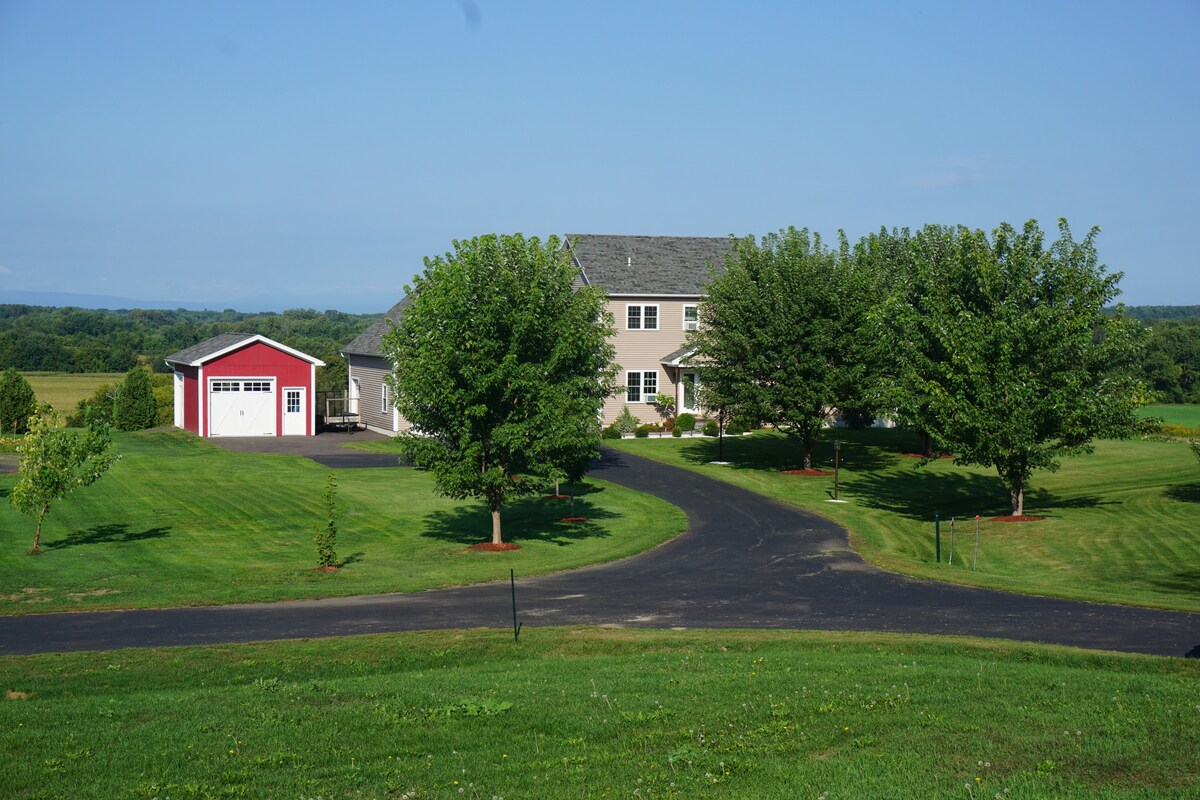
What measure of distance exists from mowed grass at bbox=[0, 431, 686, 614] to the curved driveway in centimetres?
133

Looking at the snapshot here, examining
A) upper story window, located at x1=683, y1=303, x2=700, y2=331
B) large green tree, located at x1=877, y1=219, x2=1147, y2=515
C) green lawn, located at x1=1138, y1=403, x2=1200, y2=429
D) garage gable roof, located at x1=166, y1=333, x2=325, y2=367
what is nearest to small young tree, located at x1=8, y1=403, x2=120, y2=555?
large green tree, located at x1=877, y1=219, x2=1147, y2=515

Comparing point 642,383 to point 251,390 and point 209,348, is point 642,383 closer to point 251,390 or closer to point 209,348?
point 251,390

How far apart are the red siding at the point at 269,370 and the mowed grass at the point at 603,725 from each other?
38.9 m

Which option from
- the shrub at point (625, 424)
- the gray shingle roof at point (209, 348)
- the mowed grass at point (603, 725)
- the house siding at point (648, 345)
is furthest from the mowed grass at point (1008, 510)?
the gray shingle roof at point (209, 348)

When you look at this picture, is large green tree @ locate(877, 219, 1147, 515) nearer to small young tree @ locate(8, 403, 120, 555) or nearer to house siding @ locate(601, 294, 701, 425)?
house siding @ locate(601, 294, 701, 425)

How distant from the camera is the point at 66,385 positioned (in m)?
98.5

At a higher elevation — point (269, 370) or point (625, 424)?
point (269, 370)

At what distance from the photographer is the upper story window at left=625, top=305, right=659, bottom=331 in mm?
54188

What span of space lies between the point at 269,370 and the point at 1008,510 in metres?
35.4

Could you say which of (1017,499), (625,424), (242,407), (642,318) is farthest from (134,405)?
(1017,499)

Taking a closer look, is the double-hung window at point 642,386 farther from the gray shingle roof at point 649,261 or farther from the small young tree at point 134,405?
the small young tree at point 134,405

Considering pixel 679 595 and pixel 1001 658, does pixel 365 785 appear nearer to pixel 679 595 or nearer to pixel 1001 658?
pixel 1001 658

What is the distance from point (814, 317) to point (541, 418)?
17591 mm

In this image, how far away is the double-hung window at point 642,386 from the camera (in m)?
54.5
